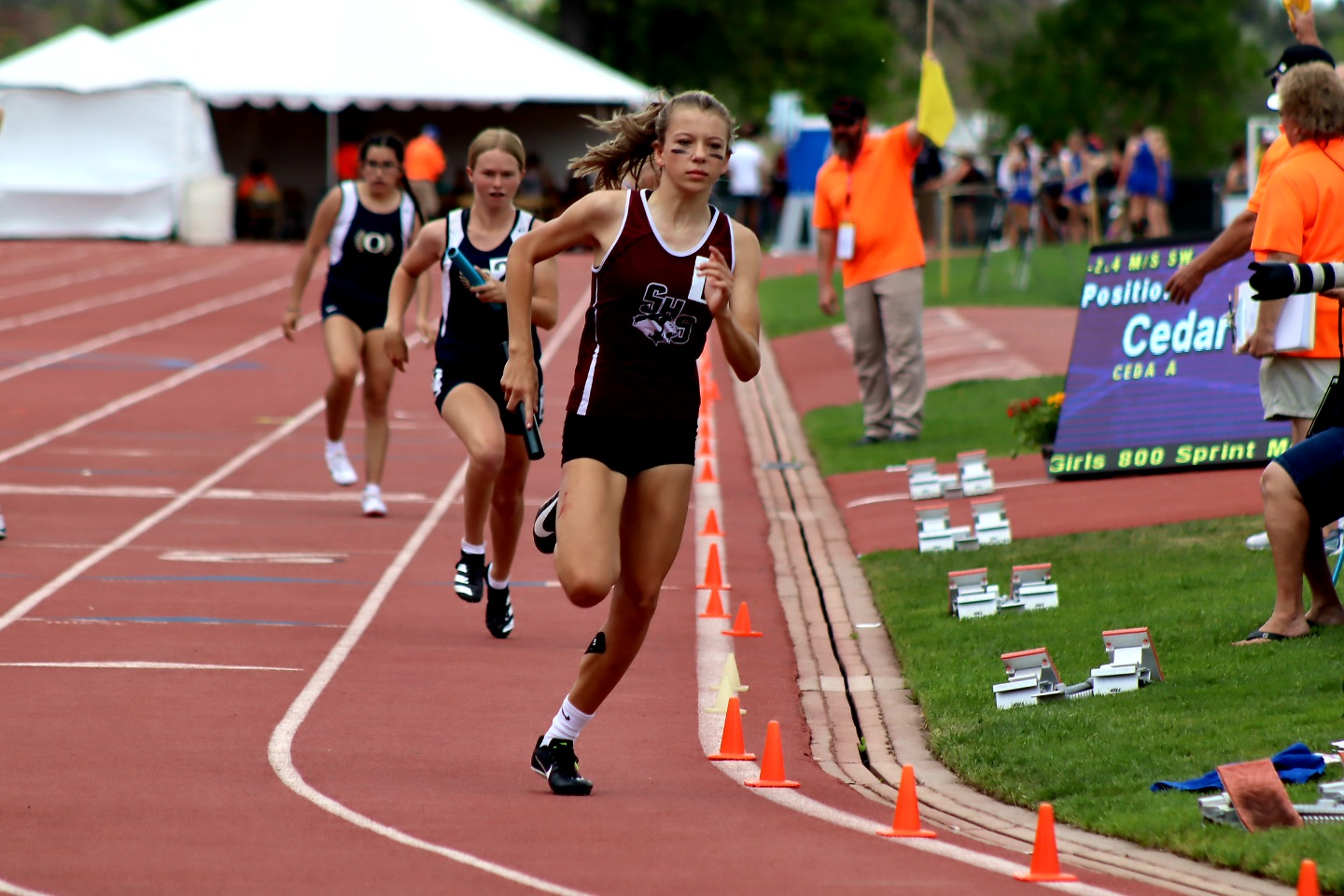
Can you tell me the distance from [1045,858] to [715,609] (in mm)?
4676

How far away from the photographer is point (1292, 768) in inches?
240

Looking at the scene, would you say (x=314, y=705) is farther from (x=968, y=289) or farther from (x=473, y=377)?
(x=968, y=289)

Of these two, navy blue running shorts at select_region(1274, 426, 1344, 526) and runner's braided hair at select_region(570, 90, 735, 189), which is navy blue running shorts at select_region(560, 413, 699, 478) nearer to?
runner's braided hair at select_region(570, 90, 735, 189)

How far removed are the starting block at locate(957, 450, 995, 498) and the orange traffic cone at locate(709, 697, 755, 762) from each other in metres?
5.81

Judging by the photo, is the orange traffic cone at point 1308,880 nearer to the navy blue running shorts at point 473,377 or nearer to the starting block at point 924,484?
the navy blue running shorts at point 473,377

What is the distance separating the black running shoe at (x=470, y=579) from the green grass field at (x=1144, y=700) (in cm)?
195

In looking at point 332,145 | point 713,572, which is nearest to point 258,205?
point 332,145

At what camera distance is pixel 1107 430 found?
1286cm

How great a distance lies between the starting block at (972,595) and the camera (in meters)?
9.34

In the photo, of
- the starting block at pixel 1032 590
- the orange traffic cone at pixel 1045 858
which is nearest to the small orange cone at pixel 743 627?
the starting block at pixel 1032 590

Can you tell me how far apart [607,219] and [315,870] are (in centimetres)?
214

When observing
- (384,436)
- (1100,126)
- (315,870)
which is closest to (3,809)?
(315,870)

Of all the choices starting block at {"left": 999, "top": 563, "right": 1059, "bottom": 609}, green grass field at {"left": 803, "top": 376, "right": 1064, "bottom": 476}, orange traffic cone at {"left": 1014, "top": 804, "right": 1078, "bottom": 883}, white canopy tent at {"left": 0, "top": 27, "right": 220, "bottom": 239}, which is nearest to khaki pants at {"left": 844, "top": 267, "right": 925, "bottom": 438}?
green grass field at {"left": 803, "top": 376, "right": 1064, "bottom": 476}

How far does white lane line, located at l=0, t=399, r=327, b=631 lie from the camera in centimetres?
970
